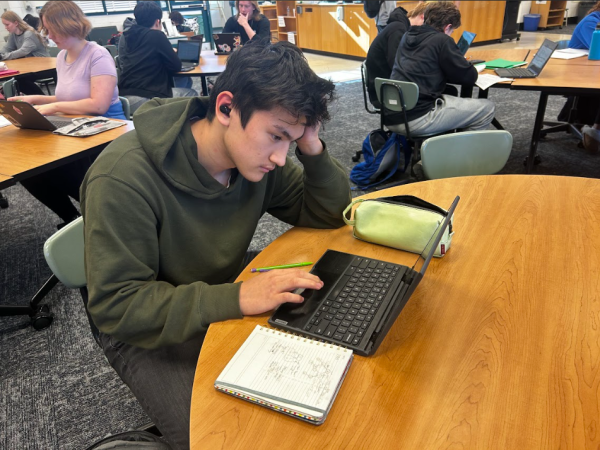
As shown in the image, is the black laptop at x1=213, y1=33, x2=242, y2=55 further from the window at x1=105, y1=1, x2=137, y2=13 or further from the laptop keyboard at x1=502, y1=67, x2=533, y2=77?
the window at x1=105, y1=1, x2=137, y2=13

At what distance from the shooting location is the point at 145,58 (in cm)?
348

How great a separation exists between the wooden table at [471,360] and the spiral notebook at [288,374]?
21 millimetres

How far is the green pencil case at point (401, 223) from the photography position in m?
0.97

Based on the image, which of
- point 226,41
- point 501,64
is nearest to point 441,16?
point 501,64

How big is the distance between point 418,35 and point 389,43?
0.43 m

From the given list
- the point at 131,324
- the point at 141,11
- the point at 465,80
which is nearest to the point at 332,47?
the point at 141,11

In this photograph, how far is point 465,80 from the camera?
272 cm

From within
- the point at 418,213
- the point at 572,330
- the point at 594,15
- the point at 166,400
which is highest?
the point at 594,15

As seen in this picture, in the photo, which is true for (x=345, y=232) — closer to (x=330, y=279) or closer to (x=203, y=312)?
(x=330, y=279)

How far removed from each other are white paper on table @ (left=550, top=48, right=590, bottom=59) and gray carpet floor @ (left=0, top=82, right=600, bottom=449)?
825mm

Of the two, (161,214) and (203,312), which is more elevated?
(161,214)

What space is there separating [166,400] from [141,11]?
343 centimetres

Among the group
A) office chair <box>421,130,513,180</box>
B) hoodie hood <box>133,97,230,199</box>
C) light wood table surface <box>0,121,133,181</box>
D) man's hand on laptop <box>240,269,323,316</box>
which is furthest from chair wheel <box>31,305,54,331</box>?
office chair <box>421,130,513,180</box>

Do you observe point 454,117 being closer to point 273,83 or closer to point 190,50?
point 273,83
